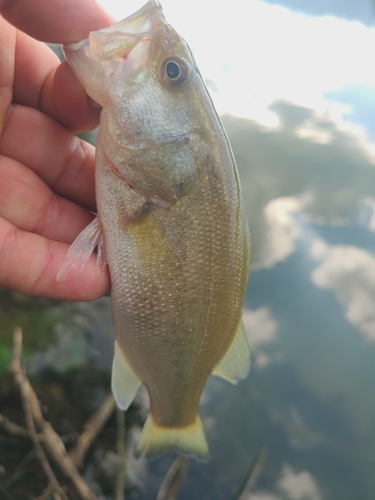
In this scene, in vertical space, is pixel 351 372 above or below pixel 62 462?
below

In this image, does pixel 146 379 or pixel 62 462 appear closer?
pixel 146 379

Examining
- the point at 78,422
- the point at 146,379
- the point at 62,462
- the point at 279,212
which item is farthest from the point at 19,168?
the point at 279,212

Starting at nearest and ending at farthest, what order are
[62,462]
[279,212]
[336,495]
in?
[62,462] < [336,495] < [279,212]

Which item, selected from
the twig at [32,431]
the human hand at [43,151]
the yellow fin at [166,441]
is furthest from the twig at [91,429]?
the human hand at [43,151]

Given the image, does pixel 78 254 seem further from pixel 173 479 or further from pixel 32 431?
pixel 173 479

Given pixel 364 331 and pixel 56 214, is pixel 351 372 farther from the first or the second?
pixel 56 214

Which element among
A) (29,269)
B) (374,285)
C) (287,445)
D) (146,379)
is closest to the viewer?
(29,269)

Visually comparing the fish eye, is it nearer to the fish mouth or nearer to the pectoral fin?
the fish mouth

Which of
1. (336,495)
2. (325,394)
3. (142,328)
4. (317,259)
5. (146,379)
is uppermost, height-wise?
(142,328)
